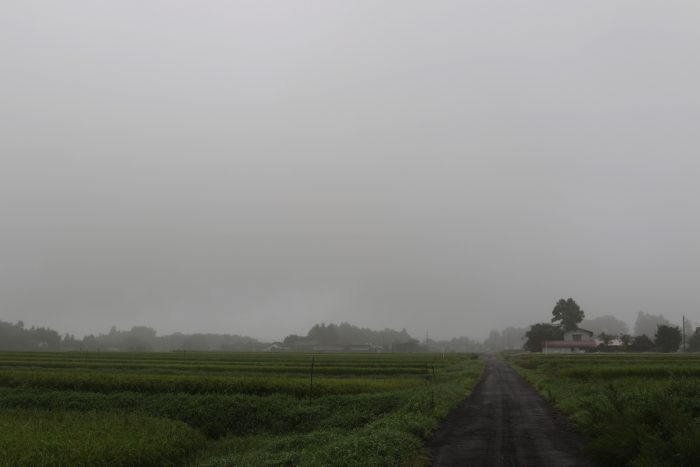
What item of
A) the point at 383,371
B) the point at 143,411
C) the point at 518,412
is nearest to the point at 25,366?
the point at 143,411

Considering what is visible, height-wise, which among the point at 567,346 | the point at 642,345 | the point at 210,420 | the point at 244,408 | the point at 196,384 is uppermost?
the point at 196,384

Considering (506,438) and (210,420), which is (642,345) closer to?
(210,420)

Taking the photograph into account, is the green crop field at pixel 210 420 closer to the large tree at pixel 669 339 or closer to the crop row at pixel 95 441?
the crop row at pixel 95 441

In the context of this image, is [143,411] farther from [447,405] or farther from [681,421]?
[681,421]

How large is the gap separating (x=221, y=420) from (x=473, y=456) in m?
16.7

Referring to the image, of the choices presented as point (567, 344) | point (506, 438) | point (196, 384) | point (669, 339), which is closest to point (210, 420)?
point (196, 384)

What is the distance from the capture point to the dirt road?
15391 millimetres

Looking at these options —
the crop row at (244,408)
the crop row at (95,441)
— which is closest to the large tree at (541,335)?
the crop row at (244,408)

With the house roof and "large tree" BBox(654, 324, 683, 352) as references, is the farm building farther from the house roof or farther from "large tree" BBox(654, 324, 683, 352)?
"large tree" BBox(654, 324, 683, 352)

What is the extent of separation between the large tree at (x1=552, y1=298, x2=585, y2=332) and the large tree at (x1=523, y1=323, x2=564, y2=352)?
33.8ft

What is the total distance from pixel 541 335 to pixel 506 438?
141913 mm

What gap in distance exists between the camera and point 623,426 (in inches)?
604

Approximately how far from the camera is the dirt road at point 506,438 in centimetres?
1539

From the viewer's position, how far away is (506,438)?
61.8 ft
